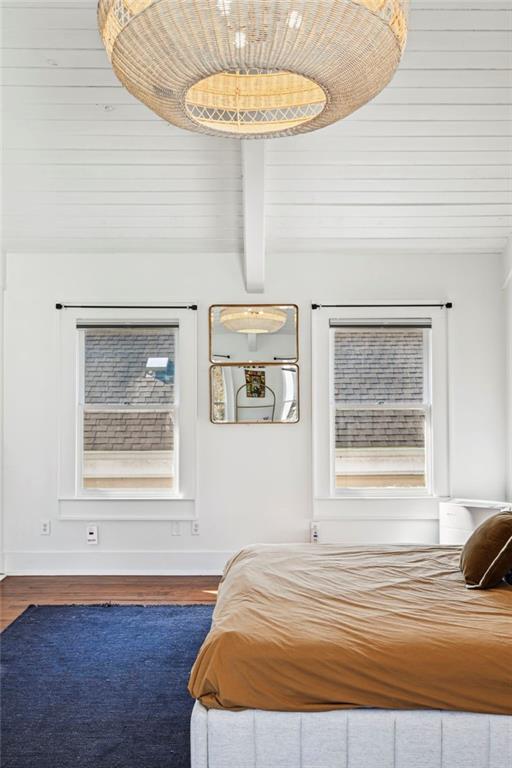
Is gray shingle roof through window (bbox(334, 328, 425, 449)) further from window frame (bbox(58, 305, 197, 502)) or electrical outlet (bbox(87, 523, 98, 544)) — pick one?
electrical outlet (bbox(87, 523, 98, 544))

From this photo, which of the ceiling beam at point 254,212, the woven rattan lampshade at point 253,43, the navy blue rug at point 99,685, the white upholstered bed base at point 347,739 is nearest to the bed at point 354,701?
the white upholstered bed base at point 347,739

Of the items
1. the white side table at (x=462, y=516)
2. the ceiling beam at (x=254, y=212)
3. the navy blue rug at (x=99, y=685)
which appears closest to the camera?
the navy blue rug at (x=99, y=685)

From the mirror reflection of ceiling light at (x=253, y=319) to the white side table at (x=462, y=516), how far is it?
1.94m

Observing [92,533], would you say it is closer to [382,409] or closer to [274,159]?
[382,409]

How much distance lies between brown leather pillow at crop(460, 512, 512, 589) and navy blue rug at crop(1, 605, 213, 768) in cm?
138

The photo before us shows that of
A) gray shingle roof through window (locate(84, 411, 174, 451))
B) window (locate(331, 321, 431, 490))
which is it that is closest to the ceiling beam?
window (locate(331, 321, 431, 490))

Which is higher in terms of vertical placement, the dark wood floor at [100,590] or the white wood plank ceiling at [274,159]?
the white wood plank ceiling at [274,159]

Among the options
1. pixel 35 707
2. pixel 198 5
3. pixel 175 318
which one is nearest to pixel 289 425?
pixel 175 318

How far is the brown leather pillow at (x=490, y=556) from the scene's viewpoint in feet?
8.61

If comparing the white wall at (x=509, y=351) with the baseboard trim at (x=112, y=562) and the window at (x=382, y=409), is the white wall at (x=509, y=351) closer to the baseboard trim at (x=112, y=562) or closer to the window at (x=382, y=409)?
the window at (x=382, y=409)

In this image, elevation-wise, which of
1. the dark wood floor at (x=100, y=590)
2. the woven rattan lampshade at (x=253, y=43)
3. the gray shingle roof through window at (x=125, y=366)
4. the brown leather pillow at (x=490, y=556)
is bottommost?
the dark wood floor at (x=100, y=590)

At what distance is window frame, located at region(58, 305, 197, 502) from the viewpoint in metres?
4.97

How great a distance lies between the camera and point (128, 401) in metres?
5.05

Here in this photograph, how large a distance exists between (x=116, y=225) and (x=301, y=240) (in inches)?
56.1
